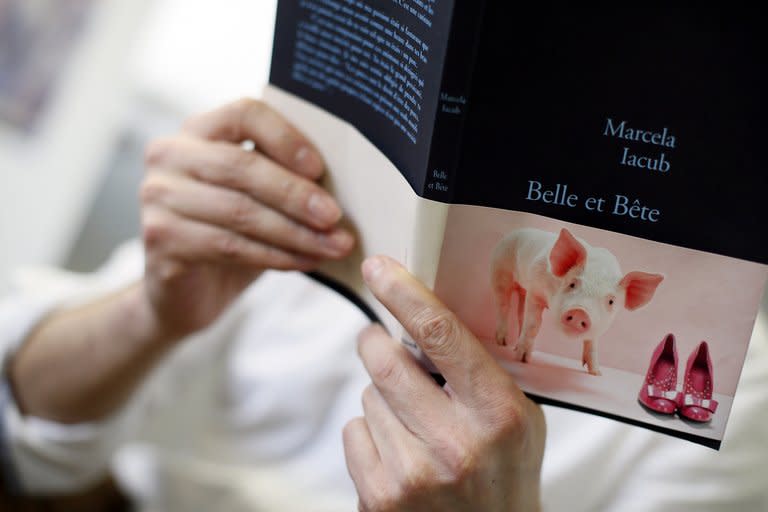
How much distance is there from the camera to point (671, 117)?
46 centimetres

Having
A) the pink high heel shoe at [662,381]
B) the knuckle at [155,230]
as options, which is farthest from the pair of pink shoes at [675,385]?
the knuckle at [155,230]

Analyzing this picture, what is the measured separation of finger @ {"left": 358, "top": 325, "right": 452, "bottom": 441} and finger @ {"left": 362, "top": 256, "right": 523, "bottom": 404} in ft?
0.06

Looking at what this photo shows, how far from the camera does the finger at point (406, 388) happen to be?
51 centimetres

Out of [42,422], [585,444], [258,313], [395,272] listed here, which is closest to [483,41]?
[395,272]

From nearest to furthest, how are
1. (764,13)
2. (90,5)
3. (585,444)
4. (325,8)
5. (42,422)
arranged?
(764,13) < (325,8) < (585,444) < (42,422) < (90,5)

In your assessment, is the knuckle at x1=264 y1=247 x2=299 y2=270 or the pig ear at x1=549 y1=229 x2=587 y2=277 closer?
the pig ear at x1=549 y1=229 x2=587 y2=277

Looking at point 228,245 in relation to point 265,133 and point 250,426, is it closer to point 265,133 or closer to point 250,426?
point 265,133

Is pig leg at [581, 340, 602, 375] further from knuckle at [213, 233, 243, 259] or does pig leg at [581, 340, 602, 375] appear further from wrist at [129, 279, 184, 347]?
wrist at [129, 279, 184, 347]

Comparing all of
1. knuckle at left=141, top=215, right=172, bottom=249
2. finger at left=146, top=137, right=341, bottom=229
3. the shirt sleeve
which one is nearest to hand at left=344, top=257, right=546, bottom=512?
finger at left=146, top=137, right=341, bottom=229

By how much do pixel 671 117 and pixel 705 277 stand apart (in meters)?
0.10

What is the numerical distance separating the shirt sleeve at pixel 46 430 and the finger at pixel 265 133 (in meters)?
0.37

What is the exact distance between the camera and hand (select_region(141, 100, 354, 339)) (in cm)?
62

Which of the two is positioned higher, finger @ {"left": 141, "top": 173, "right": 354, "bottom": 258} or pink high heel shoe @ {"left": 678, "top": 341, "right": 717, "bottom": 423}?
finger @ {"left": 141, "top": 173, "right": 354, "bottom": 258}

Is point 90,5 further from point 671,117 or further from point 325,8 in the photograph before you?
point 671,117
